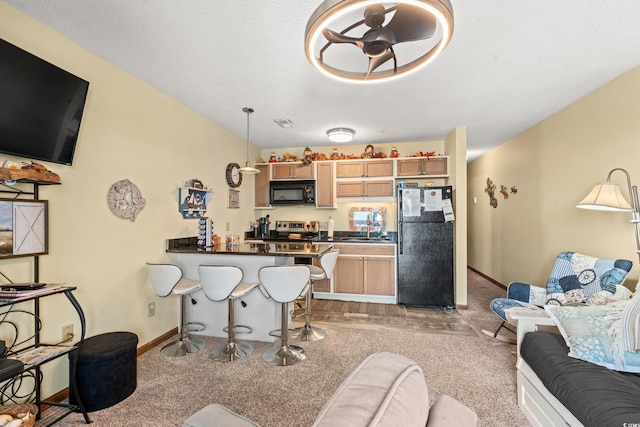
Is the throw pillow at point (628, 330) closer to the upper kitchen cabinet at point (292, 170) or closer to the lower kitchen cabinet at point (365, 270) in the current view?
the lower kitchen cabinet at point (365, 270)

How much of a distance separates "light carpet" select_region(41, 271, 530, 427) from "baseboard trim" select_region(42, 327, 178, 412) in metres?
0.06

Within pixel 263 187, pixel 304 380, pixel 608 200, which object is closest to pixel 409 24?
pixel 608 200

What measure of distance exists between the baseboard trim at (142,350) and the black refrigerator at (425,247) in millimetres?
3052

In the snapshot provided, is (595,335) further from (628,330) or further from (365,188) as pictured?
(365,188)

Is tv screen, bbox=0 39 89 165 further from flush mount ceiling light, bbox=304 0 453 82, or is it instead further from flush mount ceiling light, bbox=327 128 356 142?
flush mount ceiling light, bbox=327 128 356 142

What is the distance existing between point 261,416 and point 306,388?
42cm

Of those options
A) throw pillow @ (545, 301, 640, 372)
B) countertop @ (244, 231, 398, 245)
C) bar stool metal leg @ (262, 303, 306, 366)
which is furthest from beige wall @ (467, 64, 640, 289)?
bar stool metal leg @ (262, 303, 306, 366)

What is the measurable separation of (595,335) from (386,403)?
1756mm

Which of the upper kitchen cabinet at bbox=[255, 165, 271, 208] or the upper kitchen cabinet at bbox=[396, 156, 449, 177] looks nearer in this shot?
the upper kitchen cabinet at bbox=[396, 156, 449, 177]

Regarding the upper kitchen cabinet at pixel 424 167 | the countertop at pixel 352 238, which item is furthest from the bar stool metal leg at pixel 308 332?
the upper kitchen cabinet at pixel 424 167

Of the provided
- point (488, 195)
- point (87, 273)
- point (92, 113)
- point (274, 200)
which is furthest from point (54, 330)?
point (488, 195)

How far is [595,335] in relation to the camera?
158 cm

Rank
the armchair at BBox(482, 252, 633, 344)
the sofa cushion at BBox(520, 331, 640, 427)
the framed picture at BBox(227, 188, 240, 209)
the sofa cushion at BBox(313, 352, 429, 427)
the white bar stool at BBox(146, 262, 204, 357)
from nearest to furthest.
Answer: the sofa cushion at BBox(313, 352, 429, 427)
the sofa cushion at BBox(520, 331, 640, 427)
the armchair at BBox(482, 252, 633, 344)
the white bar stool at BBox(146, 262, 204, 357)
the framed picture at BBox(227, 188, 240, 209)

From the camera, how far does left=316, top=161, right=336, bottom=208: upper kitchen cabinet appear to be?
4.77 metres
